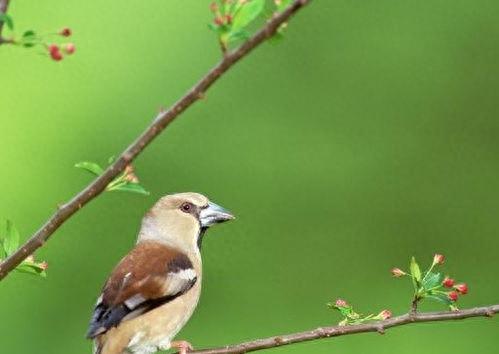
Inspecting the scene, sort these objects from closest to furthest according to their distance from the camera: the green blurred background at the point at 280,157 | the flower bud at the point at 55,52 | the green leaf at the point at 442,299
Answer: the flower bud at the point at 55,52 < the green leaf at the point at 442,299 < the green blurred background at the point at 280,157

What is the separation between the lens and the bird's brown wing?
10.1 ft

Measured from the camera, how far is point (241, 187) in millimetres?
6668

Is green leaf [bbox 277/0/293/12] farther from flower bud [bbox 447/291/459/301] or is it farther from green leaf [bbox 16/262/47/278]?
flower bud [bbox 447/291/459/301]

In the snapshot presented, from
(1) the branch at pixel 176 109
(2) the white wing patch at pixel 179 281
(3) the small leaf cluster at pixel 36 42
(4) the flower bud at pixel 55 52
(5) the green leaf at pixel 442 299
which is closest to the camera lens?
(1) the branch at pixel 176 109

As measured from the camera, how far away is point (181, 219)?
3.71 m

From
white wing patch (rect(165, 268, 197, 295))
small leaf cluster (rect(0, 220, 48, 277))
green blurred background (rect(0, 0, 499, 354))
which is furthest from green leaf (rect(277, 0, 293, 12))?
green blurred background (rect(0, 0, 499, 354))

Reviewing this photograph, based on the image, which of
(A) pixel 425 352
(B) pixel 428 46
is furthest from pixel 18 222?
(B) pixel 428 46

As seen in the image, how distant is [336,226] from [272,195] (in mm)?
454

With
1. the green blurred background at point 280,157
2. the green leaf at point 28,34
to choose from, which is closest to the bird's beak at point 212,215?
the green leaf at point 28,34

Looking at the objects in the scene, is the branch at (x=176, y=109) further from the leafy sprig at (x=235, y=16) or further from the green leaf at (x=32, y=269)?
the green leaf at (x=32, y=269)

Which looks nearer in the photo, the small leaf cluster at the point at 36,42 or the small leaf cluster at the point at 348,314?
the small leaf cluster at the point at 36,42

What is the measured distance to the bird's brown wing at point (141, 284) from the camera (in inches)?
121

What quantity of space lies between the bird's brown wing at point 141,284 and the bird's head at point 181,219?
149 mm

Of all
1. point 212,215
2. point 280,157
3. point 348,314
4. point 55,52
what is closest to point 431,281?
point 348,314
